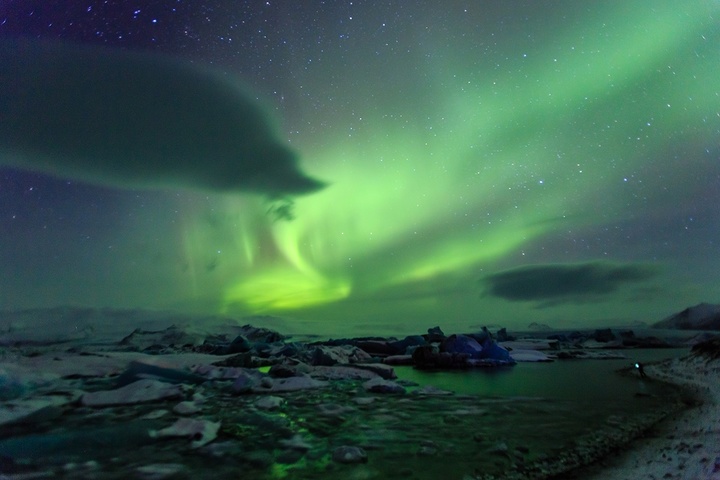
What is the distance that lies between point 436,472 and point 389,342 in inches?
995

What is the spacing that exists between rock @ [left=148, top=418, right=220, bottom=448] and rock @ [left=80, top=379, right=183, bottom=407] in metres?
3.54

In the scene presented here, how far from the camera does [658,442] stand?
806cm

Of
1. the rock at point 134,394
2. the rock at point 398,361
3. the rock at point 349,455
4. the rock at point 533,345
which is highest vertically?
the rock at point 134,394

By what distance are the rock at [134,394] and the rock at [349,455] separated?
726 centimetres

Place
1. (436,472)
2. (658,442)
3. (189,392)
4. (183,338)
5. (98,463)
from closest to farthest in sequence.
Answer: (436,472)
(98,463)
(658,442)
(189,392)
(183,338)

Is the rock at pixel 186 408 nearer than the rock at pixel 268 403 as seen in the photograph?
Yes

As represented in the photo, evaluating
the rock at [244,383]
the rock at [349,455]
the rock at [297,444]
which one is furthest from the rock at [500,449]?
the rock at [244,383]

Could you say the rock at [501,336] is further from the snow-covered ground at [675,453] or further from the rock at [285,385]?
the rock at [285,385]

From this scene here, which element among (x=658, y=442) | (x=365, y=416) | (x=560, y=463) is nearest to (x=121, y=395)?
(x=365, y=416)

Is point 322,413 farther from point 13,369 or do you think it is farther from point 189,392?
point 13,369

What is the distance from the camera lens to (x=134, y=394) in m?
12.1

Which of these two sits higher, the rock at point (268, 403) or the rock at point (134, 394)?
the rock at point (134, 394)

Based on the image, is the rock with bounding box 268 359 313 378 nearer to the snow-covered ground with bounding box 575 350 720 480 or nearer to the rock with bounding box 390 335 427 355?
the snow-covered ground with bounding box 575 350 720 480

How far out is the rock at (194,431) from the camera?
8289 millimetres
